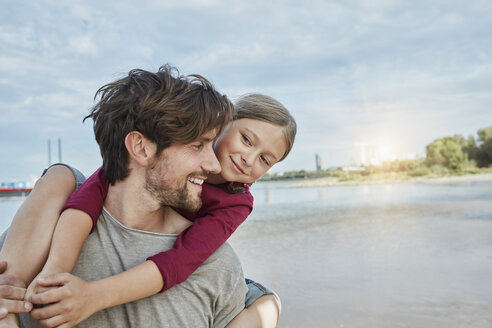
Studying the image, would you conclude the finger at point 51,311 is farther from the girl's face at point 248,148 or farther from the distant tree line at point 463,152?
the distant tree line at point 463,152

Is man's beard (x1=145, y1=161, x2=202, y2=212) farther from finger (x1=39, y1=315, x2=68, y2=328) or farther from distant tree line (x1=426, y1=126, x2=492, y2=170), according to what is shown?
distant tree line (x1=426, y1=126, x2=492, y2=170)

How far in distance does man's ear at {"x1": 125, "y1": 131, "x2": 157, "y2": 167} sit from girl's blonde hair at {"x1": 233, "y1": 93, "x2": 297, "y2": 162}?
960 millimetres

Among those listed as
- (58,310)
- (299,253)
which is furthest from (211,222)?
(299,253)

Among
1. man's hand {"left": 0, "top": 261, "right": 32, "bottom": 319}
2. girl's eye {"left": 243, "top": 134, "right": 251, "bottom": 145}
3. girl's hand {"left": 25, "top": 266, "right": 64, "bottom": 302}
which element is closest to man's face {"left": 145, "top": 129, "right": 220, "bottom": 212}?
girl's hand {"left": 25, "top": 266, "right": 64, "bottom": 302}

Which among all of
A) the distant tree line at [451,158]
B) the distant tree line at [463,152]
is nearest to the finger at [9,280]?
the distant tree line at [451,158]

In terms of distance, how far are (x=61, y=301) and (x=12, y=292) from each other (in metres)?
0.19

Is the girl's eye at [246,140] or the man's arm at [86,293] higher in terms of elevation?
the girl's eye at [246,140]

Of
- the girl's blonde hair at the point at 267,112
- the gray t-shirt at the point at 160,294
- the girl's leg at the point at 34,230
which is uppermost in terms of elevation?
the girl's blonde hair at the point at 267,112

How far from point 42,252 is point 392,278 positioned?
396cm

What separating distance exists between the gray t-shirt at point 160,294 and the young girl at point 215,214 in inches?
2.9

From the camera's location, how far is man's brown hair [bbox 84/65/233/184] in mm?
1660

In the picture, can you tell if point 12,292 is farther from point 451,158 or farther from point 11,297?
point 451,158

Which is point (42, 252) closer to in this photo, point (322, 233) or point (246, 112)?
point (246, 112)

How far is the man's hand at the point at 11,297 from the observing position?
50.8 inches
